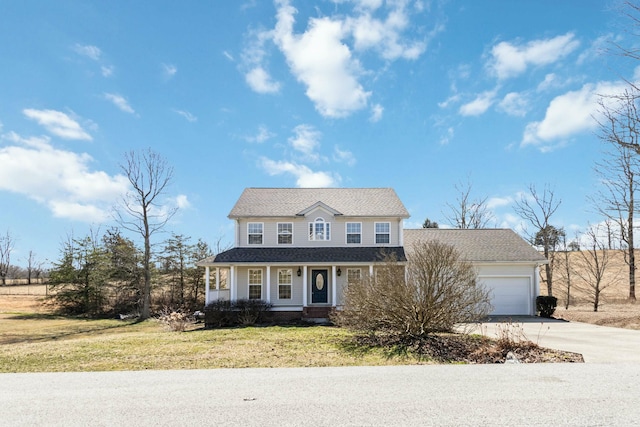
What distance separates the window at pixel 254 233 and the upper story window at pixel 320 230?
101 inches

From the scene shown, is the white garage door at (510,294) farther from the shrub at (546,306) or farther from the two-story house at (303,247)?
the two-story house at (303,247)

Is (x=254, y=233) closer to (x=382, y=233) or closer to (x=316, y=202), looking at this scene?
(x=316, y=202)

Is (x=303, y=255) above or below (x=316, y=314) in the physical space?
above

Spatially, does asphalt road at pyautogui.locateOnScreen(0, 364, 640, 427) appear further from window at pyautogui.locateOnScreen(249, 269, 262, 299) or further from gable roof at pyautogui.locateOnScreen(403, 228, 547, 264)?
gable roof at pyautogui.locateOnScreen(403, 228, 547, 264)

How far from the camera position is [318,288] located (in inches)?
851

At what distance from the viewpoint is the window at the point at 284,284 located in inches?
855

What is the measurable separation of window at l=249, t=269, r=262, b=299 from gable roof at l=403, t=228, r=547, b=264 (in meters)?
7.47

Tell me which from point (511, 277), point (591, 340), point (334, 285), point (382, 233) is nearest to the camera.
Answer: point (591, 340)

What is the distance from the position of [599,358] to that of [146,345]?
11.4 m

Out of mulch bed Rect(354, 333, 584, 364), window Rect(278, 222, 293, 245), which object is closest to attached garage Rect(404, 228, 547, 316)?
window Rect(278, 222, 293, 245)

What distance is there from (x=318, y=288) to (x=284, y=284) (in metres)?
1.67

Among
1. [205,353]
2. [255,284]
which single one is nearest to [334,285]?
[255,284]

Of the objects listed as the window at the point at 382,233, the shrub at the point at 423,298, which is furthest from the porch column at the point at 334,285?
the shrub at the point at 423,298

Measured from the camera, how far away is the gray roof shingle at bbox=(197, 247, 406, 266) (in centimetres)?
2047
